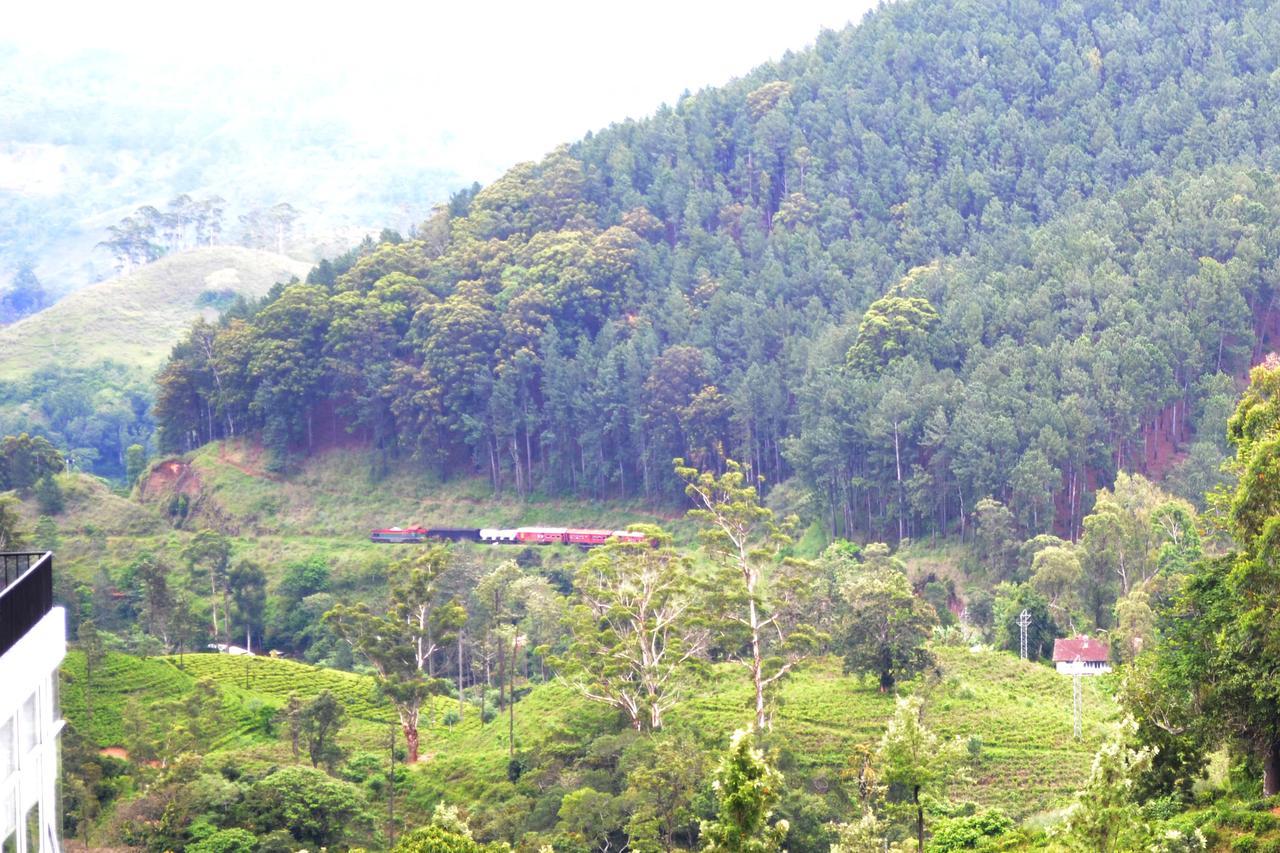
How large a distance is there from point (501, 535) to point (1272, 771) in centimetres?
4996

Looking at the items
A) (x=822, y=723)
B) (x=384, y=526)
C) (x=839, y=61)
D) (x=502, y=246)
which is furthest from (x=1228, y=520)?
(x=839, y=61)

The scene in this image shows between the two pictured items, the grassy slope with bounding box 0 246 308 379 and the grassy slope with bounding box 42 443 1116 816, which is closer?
the grassy slope with bounding box 42 443 1116 816

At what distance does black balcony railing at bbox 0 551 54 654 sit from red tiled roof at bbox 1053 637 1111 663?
38870mm

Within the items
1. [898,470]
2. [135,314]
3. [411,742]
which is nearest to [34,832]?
[411,742]

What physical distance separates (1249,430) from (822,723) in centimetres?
1551

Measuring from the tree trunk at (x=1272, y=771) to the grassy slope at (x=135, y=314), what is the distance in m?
97.9

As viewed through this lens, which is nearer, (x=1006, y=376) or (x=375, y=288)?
(x=1006, y=376)

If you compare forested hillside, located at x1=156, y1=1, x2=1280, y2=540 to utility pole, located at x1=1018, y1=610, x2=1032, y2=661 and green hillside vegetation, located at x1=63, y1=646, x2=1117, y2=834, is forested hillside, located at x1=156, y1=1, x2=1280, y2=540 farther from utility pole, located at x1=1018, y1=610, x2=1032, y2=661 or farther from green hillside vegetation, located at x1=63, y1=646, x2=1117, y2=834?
green hillside vegetation, located at x1=63, y1=646, x2=1117, y2=834

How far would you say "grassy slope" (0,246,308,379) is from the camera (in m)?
111

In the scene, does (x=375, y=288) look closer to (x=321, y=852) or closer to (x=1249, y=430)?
(x=321, y=852)

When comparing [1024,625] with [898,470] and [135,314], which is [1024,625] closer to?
[898,470]

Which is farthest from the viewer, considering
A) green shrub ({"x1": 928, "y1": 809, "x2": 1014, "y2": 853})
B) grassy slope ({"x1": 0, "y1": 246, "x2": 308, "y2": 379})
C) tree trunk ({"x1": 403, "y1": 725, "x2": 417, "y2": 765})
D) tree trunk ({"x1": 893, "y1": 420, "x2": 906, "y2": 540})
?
grassy slope ({"x1": 0, "y1": 246, "x2": 308, "y2": 379})

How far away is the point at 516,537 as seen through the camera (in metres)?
71.2

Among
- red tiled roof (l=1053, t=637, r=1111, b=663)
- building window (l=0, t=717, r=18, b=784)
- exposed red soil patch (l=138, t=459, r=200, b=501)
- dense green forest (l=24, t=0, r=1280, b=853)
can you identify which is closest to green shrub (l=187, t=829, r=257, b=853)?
dense green forest (l=24, t=0, r=1280, b=853)
